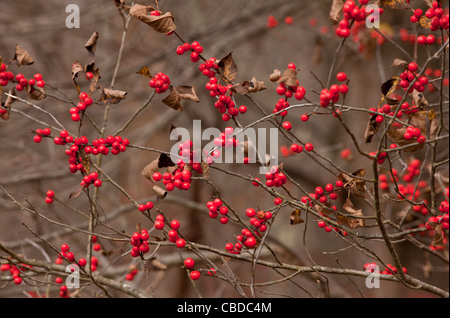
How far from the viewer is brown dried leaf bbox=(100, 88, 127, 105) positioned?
194 cm

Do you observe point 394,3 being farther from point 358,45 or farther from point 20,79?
point 358,45

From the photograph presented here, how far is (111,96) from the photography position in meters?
1.96

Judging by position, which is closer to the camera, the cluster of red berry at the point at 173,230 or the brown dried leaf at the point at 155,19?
the brown dried leaf at the point at 155,19

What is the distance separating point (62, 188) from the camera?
252 inches

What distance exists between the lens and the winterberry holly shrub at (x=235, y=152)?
176 centimetres

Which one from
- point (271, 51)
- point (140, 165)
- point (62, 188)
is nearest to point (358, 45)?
point (271, 51)

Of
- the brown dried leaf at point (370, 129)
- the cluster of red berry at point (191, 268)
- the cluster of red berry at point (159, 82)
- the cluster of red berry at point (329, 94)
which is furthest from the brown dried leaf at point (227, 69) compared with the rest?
the cluster of red berry at point (191, 268)

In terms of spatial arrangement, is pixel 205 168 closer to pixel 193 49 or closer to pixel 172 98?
pixel 172 98

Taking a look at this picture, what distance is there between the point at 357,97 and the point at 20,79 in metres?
4.08

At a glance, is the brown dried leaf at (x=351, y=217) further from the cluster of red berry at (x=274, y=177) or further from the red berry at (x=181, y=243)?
the red berry at (x=181, y=243)

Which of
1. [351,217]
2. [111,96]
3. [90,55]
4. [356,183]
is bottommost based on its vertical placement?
[351,217]

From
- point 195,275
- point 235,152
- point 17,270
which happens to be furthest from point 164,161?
point 17,270

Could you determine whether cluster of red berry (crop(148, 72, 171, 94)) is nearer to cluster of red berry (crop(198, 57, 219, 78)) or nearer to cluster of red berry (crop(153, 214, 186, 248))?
cluster of red berry (crop(198, 57, 219, 78))

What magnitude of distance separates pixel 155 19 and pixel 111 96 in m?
0.45
